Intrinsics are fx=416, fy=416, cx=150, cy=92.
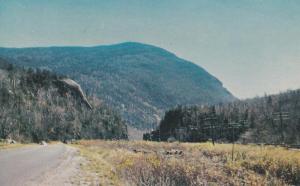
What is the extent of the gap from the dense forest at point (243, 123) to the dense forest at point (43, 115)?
2314cm

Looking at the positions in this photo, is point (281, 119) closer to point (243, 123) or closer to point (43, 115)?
point (243, 123)

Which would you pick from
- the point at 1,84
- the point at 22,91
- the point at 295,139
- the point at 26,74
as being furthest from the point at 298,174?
the point at 26,74

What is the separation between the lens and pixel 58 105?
599 feet

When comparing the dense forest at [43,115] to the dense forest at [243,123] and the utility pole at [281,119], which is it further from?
the utility pole at [281,119]

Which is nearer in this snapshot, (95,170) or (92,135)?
(95,170)

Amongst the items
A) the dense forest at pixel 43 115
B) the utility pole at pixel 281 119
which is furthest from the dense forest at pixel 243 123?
the dense forest at pixel 43 115

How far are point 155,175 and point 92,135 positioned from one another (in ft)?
506

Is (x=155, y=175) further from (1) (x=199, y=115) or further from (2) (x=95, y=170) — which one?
(1) (x=199, y=115)

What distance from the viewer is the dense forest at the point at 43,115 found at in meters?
135

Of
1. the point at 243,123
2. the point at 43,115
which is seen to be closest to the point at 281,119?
the point at 243,123

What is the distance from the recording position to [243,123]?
114 metres

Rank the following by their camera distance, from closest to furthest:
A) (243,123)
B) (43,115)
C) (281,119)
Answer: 1. (281,119)
2. (243,123)
3. (43,115)

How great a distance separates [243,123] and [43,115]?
81810 mm

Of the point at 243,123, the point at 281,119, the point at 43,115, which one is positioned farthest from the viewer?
the point at 43,115
